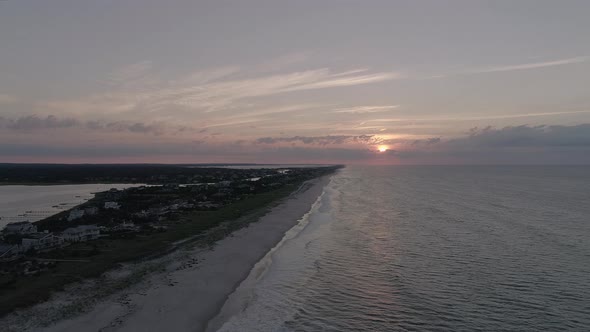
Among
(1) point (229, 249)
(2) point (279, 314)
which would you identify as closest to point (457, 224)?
(1) point (229, 249)

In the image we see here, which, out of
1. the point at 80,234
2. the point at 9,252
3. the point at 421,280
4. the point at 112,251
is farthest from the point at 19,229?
the point at 421,280

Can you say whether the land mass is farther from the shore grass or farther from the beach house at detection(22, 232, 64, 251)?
the beach house at detection(22, 232, 64, 251)

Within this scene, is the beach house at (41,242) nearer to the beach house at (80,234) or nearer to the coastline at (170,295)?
the beach house at (80,234)

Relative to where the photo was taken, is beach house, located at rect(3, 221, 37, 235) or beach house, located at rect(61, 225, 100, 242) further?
beach house, located at rect(3, 221, 37, 235)

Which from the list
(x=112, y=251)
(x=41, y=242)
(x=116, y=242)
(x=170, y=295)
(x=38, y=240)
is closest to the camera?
(x=170, y=295)

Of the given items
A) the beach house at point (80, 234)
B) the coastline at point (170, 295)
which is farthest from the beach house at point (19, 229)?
the coastline at point (170, 295)

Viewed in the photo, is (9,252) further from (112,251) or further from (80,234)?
(112,251)

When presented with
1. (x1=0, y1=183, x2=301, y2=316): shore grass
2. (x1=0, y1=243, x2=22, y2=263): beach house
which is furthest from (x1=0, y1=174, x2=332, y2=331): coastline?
(x1=0, y1=243, x2=22, y2=263): beach house
